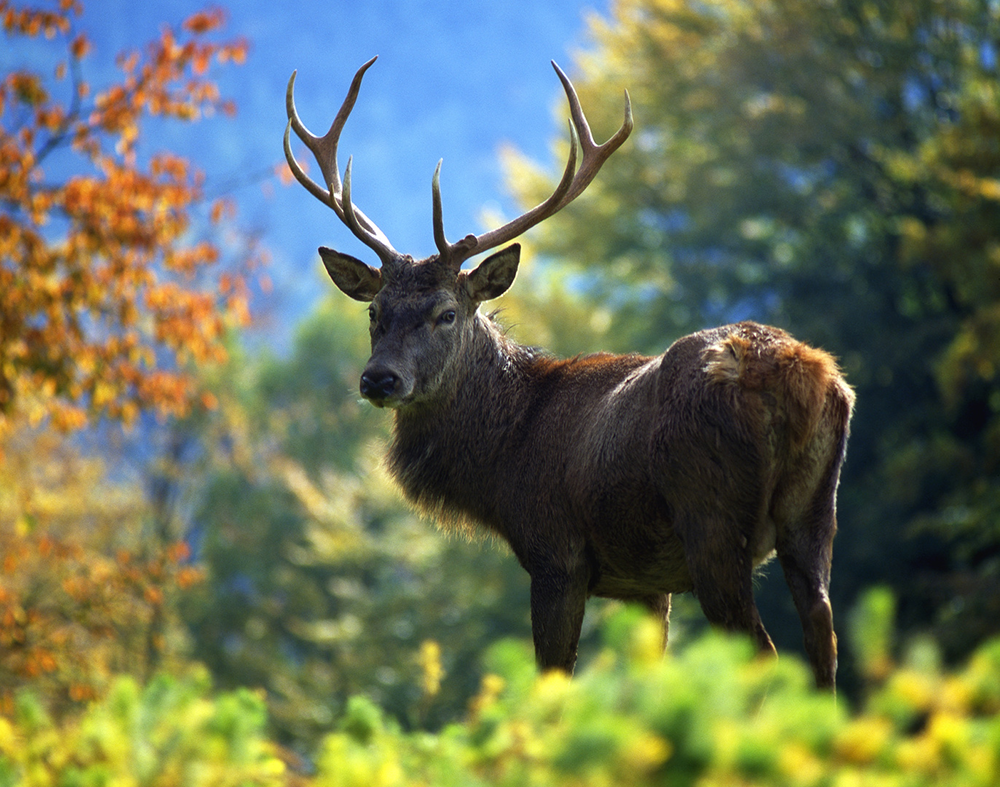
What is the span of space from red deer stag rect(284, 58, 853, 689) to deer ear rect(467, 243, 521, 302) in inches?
0.4

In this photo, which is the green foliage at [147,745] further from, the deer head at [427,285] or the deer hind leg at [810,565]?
the deer head at [427,285]

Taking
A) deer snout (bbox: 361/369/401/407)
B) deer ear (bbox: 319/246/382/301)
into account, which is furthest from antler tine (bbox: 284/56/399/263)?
deer snout (bbox: 361/369/401/407)

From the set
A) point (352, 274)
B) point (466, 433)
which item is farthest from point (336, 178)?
point (466, 433)

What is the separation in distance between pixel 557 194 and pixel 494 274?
52 cm

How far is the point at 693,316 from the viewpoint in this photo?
777 inches

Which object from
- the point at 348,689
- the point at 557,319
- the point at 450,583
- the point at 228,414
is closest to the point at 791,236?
the point at 557,319

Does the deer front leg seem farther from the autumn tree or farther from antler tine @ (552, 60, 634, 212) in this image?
the autumn tree

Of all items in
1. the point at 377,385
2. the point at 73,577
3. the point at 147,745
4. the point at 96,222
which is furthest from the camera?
the point at 73,577

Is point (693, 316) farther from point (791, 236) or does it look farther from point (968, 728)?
point (968, 728)

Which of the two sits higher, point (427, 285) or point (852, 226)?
point (852, 226)

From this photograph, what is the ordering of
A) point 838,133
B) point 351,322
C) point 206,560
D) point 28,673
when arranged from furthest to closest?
point 351,322
point 206,560
point 838,133
point 28,673

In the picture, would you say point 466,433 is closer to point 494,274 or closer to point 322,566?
point 494,274

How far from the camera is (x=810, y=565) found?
3.62 m

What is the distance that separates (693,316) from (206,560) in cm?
1504
